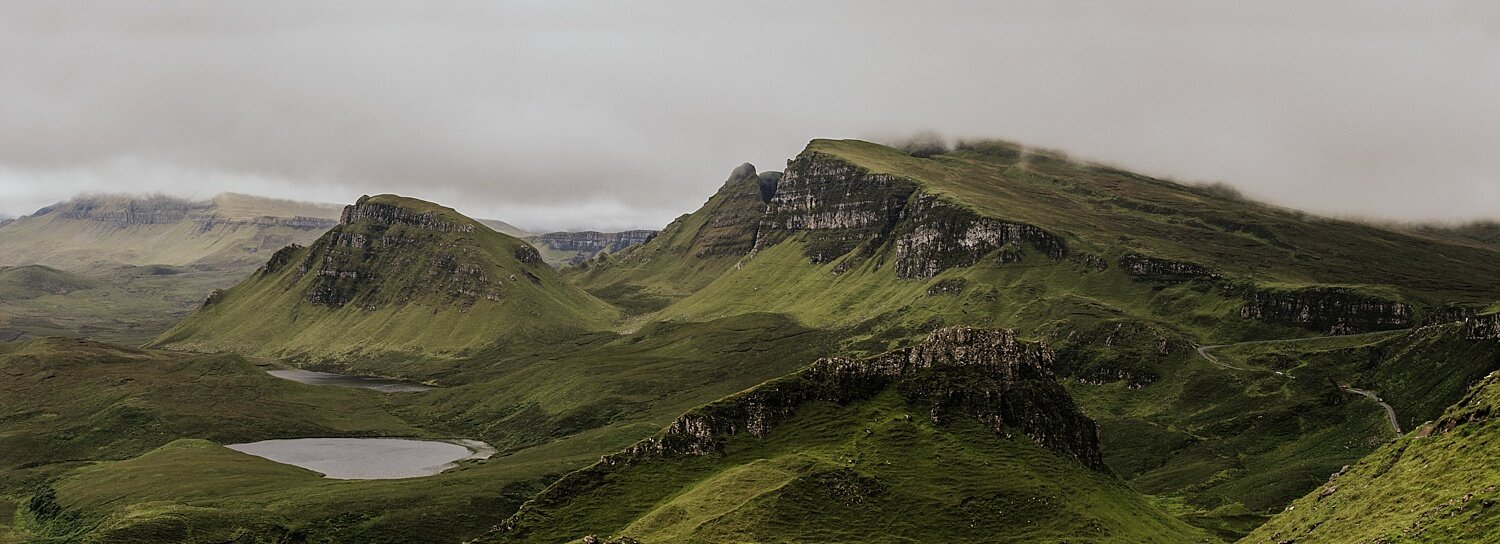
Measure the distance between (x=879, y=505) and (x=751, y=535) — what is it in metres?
29.4

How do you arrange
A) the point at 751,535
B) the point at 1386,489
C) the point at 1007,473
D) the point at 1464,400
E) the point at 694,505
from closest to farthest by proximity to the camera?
the point at 1386,489 < the point at 1464,400 < the point at 751,535 < the point at 694,505 < the point at 1007,473

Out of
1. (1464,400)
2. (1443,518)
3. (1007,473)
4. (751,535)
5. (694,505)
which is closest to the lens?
(1443,518)

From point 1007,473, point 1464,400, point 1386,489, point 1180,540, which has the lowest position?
point 1180,540

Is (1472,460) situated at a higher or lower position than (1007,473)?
higher

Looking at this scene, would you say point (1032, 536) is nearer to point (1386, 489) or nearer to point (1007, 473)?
point (1007, 473)

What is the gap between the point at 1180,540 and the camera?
19612 cm

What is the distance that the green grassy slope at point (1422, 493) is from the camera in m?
98.9

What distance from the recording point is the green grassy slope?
325 ft

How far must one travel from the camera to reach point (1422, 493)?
114 m

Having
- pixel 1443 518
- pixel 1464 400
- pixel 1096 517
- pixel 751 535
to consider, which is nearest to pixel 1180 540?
pixel 1096 517

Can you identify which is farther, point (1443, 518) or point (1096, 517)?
point (1096, 517)

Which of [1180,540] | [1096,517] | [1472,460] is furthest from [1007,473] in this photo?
[1472,460]

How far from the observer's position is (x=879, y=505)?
618 feet

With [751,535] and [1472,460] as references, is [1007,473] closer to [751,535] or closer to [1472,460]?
[751,535]
